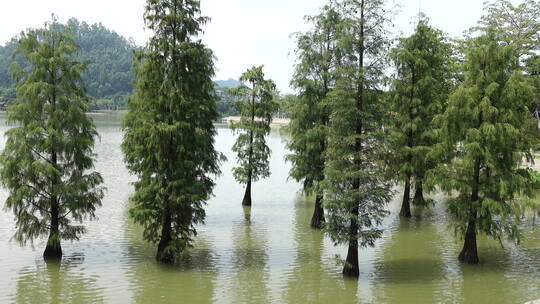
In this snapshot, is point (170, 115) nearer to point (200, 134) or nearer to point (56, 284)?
point (200, 134)

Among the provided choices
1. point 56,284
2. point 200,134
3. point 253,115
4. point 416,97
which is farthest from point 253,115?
point 56,284

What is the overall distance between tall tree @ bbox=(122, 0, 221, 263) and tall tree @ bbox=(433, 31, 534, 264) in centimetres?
1099

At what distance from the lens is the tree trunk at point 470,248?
74.9 feet

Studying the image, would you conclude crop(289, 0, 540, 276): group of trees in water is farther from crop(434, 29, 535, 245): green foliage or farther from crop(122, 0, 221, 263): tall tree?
crop(122, 0, 221, 263): tall tree

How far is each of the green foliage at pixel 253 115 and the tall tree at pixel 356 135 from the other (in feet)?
52.2

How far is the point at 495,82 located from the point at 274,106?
58.3 ft

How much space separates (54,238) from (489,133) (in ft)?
61.1

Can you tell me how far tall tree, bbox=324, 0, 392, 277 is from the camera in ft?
65.4

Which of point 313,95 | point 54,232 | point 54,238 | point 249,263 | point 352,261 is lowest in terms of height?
point 249,263

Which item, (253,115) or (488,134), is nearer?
(488,134)

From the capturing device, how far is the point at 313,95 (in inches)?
1152

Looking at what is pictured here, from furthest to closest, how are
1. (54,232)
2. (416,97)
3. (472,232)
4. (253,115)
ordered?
(253,115) → (416,97) → (472,232) → (54,232)

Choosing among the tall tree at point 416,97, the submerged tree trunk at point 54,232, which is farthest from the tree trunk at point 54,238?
the tall tree at point 416,97

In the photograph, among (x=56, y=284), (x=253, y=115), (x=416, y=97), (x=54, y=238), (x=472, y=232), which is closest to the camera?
(x=56, y=284)
